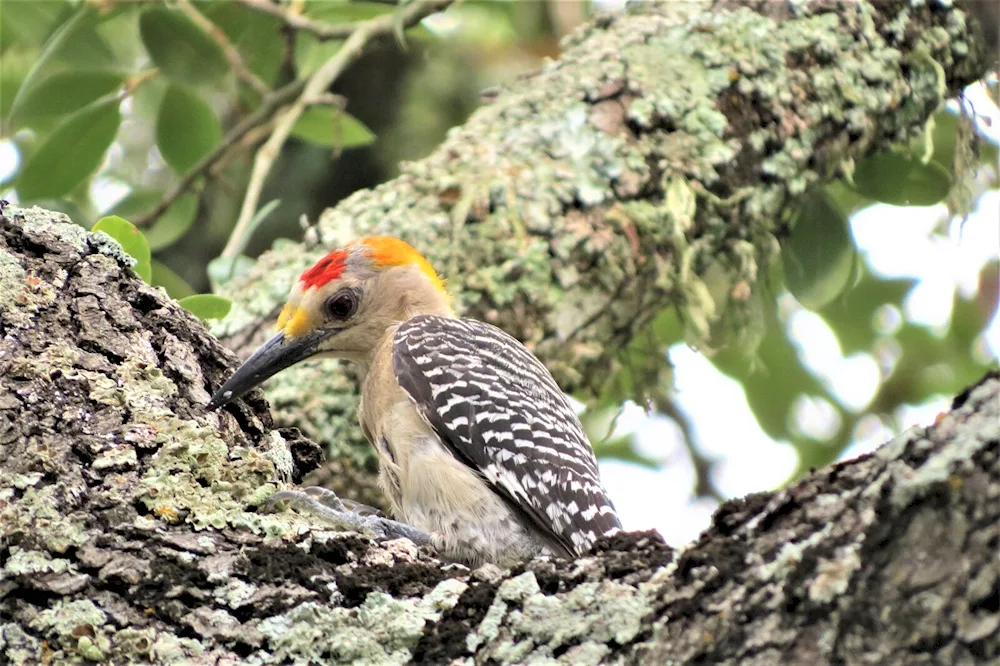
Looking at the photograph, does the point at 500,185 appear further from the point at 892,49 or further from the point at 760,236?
the point at 892,49

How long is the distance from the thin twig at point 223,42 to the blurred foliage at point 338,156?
1 cm

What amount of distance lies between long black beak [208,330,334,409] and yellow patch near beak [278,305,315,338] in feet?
0.07

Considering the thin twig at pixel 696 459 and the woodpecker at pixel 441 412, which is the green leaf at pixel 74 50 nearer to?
the woodpecker at pixel 441 412

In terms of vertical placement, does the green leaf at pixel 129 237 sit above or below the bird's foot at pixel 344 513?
above

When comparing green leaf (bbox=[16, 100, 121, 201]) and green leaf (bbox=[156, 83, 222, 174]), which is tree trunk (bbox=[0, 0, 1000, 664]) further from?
green leaf (bbox=[16, 100, 121, 201])

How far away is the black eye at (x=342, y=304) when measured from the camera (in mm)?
4566

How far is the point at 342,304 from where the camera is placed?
462 centimetres

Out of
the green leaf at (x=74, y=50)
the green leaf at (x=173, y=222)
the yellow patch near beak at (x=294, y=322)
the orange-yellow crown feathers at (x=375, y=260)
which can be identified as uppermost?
the green leaf at (x=74, y=50)

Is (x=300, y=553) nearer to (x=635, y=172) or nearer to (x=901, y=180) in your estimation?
(x=635, y=172)

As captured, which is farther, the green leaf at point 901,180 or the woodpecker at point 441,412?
the green leaf at point 901,180

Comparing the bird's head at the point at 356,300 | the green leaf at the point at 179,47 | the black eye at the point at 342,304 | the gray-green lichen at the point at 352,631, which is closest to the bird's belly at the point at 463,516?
the bird's head at the point at 356,300

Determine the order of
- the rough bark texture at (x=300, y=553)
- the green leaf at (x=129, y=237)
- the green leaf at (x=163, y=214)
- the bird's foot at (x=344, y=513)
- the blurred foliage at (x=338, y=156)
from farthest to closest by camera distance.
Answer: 1. the green leaf at (x=163, y=214)
2. the blurred foliage at (x=338, y=156)
3. the green leaf at (x=129, y=237)
4. the bird's foot at (x=344, y=513)
5. the rough bark texture at (x=300, y=553)

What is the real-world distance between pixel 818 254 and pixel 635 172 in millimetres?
1082

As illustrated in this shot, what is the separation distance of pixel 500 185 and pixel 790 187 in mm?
1328
